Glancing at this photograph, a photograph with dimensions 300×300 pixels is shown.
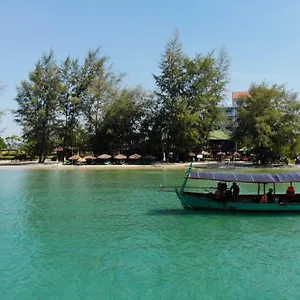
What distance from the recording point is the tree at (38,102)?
214 feet

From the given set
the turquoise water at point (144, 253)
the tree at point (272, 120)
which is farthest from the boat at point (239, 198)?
the tree at point (272, 120)

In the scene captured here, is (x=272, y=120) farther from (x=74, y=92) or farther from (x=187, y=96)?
(x=74, y=92)

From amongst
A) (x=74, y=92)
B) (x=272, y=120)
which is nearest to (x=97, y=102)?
(x=74, y=92)

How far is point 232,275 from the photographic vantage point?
39.9 feet

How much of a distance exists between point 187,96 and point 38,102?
25864 millimetres

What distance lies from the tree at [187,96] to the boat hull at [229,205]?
130 ft

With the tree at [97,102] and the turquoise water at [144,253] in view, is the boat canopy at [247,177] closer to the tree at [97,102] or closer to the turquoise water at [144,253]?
the turquoise water at [144,253]

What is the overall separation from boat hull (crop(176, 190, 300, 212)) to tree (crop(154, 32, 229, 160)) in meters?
39.7

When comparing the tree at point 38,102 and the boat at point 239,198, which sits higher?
the tree at point 38,102

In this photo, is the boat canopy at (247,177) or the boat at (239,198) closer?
the boat at (239,198)

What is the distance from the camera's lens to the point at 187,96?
207 feet

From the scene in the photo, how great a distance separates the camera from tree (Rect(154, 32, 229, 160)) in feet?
202

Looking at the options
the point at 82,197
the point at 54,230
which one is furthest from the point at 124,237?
the point at 82,197

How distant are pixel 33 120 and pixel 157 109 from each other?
2174 centimetres
